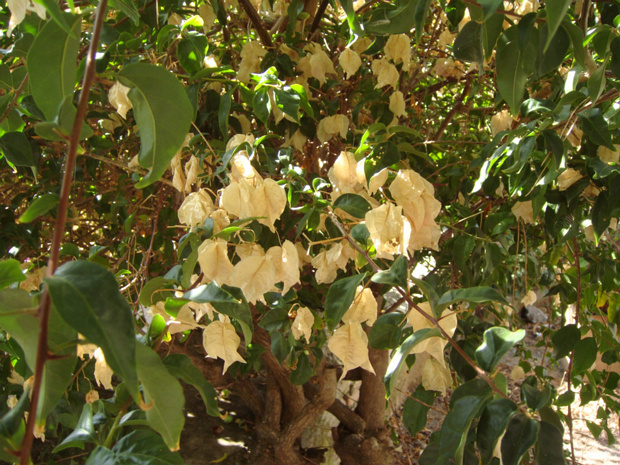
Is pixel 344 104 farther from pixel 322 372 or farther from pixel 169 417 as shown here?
pixel 169 417

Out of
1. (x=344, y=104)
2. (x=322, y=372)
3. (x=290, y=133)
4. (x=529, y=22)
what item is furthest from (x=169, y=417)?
(x=322, y=372)

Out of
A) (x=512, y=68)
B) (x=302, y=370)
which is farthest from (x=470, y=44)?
(x=302, y=370)

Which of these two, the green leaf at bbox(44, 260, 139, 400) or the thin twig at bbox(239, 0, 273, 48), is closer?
the green leaf at bbox(44, 260, 139, 400)

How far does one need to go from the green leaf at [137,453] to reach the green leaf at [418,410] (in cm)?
50

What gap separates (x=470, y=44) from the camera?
0.72 m

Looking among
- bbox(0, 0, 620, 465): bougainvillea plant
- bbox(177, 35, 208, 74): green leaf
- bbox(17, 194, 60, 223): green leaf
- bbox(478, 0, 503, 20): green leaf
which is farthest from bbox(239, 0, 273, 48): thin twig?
bbox(17, 194, 60, 223): green leaf

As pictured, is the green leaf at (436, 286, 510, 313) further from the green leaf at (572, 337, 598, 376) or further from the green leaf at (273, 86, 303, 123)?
the green leaf at (572, 337, 598, 376)

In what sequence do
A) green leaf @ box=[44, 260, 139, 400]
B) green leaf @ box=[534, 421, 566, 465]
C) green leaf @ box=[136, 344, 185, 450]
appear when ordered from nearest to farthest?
green leaf @ box=[44, 260, 139, 400] < green leaf @ box=[136, 344, 185, 450] < green leaf @ box=[534, 421, 566, 465]

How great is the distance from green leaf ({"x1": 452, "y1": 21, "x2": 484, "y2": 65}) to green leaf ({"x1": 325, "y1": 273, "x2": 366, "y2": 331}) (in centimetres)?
34

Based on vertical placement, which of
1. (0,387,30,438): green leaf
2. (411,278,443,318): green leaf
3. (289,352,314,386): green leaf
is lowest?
(289,352,314,386): green leaf

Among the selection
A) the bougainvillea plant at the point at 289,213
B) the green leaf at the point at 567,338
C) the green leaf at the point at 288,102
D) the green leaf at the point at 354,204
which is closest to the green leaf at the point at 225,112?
the bougainvillea plant at the point at 289,213

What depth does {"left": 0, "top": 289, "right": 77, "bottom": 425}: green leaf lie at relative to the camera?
0.38 meters

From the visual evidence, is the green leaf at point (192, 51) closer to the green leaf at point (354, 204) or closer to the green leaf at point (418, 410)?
the green leaf at point (354, 204)

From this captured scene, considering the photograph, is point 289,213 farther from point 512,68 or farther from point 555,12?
point 555,12
